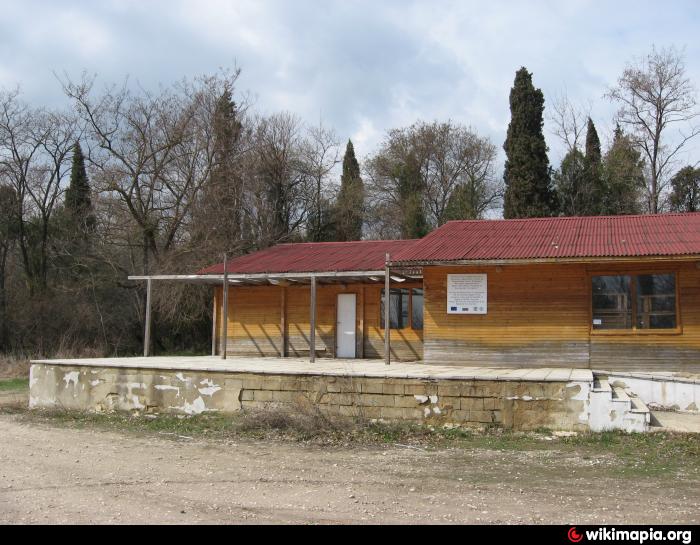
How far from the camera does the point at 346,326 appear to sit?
18188mm

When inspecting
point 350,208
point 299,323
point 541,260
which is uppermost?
point 350,208

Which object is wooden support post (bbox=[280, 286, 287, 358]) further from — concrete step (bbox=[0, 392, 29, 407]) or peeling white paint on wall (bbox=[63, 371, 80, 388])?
concrete step (bbox=[0, 392, 29, 407])

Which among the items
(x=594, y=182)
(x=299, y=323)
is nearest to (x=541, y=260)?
(x=299, y=323)

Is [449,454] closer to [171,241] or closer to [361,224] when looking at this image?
[171,241]

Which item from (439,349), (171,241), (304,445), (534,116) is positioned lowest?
(304,445)

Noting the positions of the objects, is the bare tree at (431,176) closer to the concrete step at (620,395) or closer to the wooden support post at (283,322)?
the wooden support post at (283,322)

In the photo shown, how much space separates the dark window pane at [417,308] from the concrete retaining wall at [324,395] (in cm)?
555

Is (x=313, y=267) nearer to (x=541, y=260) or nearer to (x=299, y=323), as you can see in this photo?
(x=299, y=323)

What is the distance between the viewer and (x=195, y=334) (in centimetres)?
3014

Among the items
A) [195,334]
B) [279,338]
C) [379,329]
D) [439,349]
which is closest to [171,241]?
[195,334]

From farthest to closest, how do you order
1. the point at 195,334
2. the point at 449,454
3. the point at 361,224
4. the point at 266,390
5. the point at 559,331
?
the point at 361,224 < the point at 195,334 < the point at 559,331 < the point at 266,390 < the point at 449,454

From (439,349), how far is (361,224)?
21.2 meters
